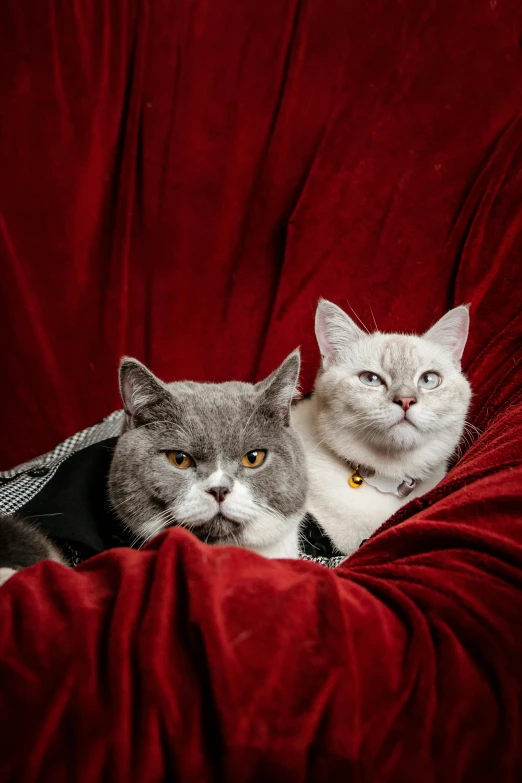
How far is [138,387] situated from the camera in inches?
Result: 39.9

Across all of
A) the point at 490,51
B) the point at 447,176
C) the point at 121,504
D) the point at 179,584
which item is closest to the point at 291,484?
the point at 121,504

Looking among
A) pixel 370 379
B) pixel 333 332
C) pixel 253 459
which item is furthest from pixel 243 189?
pixel 253 459

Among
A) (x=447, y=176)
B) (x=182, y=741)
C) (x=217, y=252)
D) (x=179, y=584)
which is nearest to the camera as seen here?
(x=182, y=741)

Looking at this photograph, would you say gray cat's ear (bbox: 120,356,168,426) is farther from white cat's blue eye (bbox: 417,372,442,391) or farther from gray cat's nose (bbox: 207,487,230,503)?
white cat's blue eye (bbox: 417,372,442,391)

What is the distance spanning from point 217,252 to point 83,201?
0.37m

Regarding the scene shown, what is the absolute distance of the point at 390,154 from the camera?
1500mm

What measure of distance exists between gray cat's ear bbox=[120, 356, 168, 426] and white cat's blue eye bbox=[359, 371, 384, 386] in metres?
0.53

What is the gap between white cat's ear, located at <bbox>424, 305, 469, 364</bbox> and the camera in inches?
52.4

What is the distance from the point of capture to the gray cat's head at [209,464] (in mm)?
943

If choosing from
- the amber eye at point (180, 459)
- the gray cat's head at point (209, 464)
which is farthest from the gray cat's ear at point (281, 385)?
the amber eye at point (180, 459)

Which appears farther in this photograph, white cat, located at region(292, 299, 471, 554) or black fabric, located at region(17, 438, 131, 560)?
white cat, located at region(292, 299, 471, 554)

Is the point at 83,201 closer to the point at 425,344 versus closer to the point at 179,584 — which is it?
the point at 425,344

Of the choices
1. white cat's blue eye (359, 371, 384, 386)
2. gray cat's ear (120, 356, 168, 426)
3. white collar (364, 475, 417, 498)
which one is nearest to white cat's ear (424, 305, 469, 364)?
white cat's blue eye (359, 371, 384, 386)

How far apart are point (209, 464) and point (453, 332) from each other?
72cm
